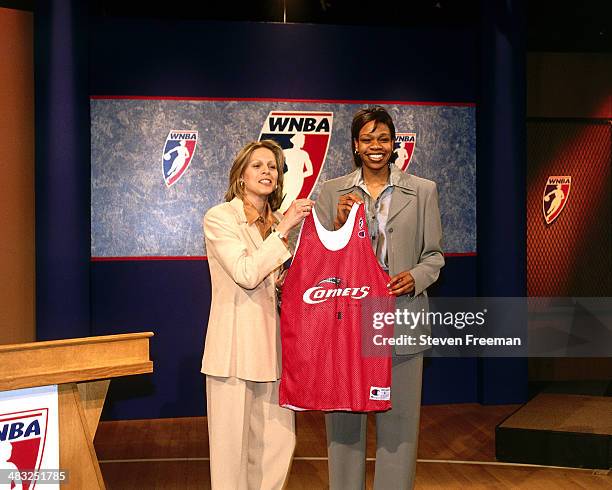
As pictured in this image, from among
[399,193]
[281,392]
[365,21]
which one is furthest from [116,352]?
[365,21]

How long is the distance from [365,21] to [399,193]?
14.2ft

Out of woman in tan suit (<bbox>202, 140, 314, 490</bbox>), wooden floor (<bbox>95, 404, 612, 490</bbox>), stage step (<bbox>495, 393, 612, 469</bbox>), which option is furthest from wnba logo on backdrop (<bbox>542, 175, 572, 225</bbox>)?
woman in tan suit (<bbox>202, 140, 314, 490</bbox>)

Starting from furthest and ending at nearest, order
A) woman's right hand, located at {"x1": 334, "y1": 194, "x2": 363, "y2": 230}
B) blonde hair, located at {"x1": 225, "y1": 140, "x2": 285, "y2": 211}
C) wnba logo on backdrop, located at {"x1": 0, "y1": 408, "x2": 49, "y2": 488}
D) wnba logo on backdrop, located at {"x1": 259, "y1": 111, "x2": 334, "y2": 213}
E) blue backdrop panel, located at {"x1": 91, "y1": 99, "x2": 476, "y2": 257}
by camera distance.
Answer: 1. wnba logo on backdrop, located at {"x1": 259, "y1": 111, "x2": 334, "y2": 213}
2. blue backdrop panel, located at {"x1": 91, "y1": 99, "x2": 476, "y2": 257}
3. blonde hair, located at {"x1": 225, "y1": 140, "x2": 285, "y2": 211}
4. woman's right hand, located at {"x1": 334, "y1": 194, "x2": 363, "y2": 230}
5. wnba logo on backdrop, located at {"x1": 0, "y1": 408, "x2": 49, "y2": 488}

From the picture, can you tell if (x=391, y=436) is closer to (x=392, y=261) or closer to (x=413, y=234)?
(x=392, y=261)

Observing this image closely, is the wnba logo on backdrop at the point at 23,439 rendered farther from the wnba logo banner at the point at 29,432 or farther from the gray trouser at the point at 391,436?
the gray trouser at the point at 391,436

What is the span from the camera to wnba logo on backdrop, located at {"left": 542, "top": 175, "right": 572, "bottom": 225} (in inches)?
261

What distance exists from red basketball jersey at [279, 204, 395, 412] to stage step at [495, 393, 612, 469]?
1.92m

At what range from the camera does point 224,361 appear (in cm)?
272

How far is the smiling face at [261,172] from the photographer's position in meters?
2.78

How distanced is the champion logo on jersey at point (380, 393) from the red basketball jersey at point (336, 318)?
31 millimetres

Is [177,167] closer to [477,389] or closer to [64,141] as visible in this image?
[64,141]

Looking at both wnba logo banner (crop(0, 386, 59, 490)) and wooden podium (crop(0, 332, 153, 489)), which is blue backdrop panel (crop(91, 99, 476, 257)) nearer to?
wooden podium (crop(0, 332, 153, 489))

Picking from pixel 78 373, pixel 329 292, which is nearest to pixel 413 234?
pixel 329 292

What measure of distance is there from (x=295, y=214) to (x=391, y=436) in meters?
0.85
